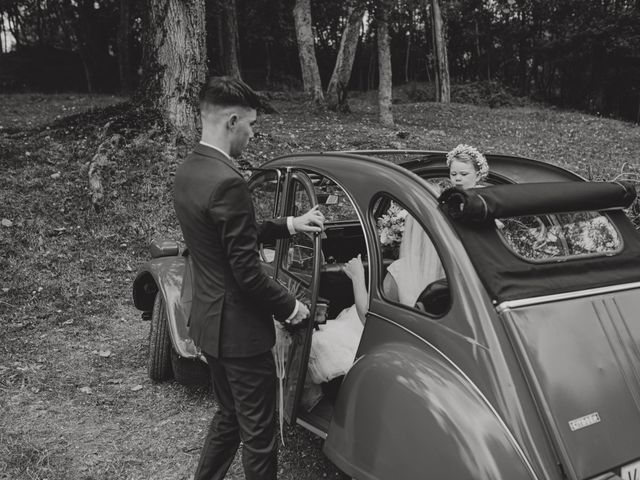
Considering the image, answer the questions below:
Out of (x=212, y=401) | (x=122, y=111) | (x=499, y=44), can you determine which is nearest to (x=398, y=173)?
(x=212, y=401)

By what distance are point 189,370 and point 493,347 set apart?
2.71m

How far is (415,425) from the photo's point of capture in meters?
2.28

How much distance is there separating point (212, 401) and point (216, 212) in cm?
237

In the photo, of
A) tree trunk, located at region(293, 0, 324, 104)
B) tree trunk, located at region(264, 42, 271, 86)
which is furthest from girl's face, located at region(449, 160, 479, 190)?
tree trunk, located at region(264, 42, 271, 86)

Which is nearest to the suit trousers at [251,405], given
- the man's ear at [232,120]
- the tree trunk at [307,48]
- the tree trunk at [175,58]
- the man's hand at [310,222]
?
the man's hand at [310,222]

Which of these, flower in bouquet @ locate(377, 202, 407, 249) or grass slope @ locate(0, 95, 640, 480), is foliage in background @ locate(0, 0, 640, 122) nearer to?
grass slope @ locate(0, 95, 640, 480)

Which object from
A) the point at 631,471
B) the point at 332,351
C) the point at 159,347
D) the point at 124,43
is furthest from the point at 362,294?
the point at 124,43

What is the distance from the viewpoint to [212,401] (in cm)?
432

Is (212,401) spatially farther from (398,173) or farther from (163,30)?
(163,30)

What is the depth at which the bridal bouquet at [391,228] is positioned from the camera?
4129mm

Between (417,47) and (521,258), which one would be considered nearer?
(521,258)

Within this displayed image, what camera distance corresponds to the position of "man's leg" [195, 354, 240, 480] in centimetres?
283

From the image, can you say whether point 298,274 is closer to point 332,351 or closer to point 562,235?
point 332,351

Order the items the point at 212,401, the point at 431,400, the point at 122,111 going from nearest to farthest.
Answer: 1. the point at 431,400
2. the point at 212,401
3. the point at 122,111
